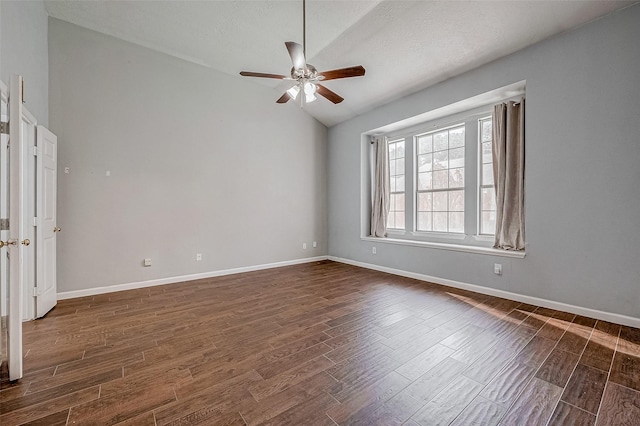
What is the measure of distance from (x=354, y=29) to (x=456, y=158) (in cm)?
255

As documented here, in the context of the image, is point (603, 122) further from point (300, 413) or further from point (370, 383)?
point (300, 413)

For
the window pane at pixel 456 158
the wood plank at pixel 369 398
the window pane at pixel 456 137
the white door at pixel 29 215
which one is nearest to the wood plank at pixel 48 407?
the wood plank at pixel 369 398

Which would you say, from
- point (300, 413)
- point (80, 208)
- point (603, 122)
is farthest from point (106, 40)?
point (603, 122)

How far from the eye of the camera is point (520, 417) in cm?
146

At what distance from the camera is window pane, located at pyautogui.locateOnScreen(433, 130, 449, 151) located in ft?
14.8

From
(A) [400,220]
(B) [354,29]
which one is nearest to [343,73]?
(B) [354,29]

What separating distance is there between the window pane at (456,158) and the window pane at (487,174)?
35 cm

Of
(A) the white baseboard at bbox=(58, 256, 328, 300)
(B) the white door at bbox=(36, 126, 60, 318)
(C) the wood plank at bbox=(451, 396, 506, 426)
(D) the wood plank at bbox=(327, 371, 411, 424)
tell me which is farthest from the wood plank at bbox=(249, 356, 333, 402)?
(A) the white baseboard at bbox=(58, 256, 328, 300)

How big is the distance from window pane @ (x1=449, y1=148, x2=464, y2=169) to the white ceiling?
46.0 inches

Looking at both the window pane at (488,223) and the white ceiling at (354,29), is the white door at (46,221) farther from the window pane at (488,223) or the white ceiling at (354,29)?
the window pane at (488,223)

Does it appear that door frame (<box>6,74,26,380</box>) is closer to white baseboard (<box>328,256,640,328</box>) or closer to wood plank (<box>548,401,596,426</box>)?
wood plank (<box>548,401,596,426</box>)

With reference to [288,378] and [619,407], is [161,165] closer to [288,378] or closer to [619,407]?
[288,378]

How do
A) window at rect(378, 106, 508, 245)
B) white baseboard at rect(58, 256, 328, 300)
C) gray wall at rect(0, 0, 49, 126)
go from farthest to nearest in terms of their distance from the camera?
window at rect(378, 106, 508, 245) < white baseboard at rect(58, 256, 328, 300) < gray wall at rect(0, 0, 49, 126)

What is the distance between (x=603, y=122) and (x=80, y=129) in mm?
6360
